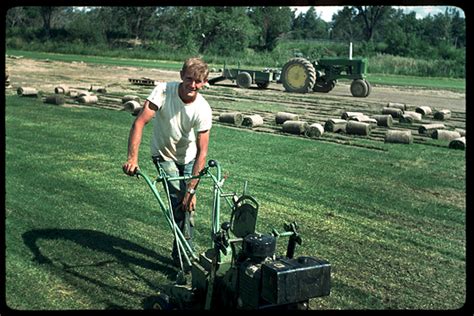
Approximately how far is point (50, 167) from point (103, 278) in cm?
453

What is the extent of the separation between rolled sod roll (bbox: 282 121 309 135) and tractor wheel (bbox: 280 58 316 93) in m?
9.87

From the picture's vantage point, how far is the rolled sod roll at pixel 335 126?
14.1 m

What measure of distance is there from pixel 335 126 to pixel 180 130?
9.17 metres

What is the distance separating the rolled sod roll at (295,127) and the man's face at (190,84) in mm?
8715

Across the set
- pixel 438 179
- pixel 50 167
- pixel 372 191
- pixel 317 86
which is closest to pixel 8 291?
pixel 50 167

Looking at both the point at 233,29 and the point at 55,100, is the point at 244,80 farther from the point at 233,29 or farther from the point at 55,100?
the point at 55,100

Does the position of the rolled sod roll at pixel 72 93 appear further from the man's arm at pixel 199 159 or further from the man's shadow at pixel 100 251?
the man's arm at pixel 199 159

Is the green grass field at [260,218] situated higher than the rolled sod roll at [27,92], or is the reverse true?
the rolled sod roll at [27,92]

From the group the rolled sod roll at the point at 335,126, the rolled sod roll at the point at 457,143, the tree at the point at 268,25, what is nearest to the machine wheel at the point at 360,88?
the tree at the point at 268,25

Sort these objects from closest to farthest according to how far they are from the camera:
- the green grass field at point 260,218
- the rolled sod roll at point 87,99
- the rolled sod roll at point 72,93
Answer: the green grass field at point 260,218, the rolled sod roll at point 87,99, the rolled sod roll at point 72,93

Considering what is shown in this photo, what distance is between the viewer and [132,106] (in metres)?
16.1

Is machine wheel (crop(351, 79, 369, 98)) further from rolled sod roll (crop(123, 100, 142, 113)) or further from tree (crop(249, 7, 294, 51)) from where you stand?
rolled sod roll (crop(123, 100, 142, 113))

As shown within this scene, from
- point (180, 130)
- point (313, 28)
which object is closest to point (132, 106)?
point (180, 130)

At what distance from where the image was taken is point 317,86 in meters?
24.8
